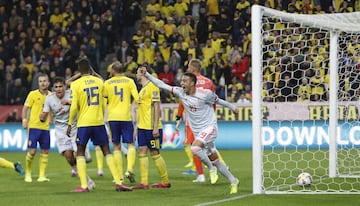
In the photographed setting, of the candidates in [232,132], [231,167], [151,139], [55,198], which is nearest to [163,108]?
[232,132]

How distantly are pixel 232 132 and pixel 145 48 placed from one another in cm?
515

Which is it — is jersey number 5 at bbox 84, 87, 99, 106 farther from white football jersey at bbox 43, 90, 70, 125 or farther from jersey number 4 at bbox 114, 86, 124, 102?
white football jersey at bbox 43, 90, 70, 125

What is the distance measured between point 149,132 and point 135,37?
14673 mm

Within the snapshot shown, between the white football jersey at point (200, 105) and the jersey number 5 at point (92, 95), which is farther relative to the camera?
the white football jersey at point (200, 105)

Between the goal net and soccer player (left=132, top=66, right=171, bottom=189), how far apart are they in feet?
5.50

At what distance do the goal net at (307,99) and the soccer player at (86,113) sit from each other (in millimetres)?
2342

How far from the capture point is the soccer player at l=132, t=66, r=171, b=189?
43.5 ft

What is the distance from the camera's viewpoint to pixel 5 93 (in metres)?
26.9

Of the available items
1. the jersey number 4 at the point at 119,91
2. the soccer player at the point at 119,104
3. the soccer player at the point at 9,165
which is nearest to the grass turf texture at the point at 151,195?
the soccer player at the point at 9,165

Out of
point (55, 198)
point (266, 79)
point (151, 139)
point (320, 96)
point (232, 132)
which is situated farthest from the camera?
point (232, 132)

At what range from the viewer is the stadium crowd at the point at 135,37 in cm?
2547

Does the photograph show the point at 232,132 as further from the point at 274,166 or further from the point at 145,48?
the point at 274,166

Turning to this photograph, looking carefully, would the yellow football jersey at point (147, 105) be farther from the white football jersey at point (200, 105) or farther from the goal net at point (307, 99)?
the goal net at point (307, 99)

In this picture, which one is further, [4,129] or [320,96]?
[4,129]
